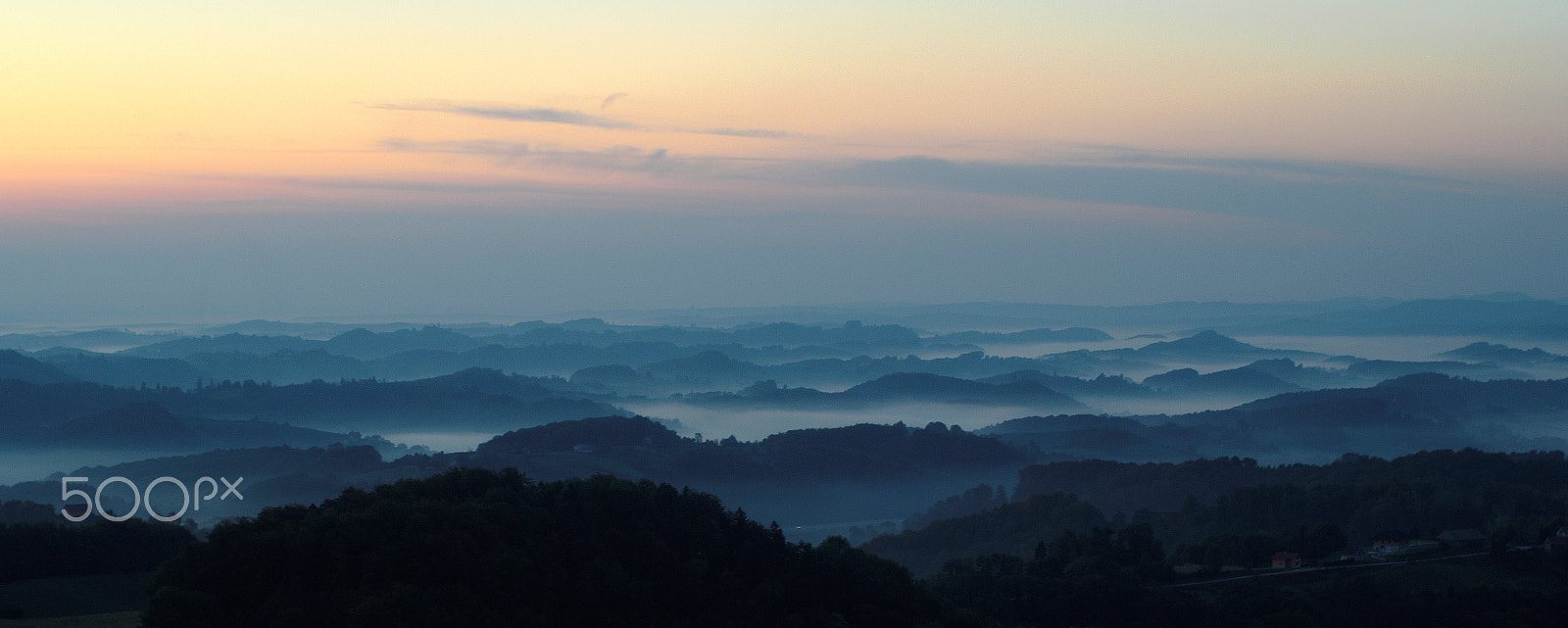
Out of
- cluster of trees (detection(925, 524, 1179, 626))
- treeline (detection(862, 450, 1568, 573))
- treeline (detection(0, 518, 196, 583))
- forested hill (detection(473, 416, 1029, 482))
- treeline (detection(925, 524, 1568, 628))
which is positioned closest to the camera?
treeline (detection(0, 518, 196, 583))

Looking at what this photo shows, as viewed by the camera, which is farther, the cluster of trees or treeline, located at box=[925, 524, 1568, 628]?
the cluster of trees

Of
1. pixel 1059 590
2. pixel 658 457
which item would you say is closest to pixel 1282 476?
pixel 1059 590

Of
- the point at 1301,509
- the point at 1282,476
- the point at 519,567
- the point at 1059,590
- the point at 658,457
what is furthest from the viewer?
the point at 658,457

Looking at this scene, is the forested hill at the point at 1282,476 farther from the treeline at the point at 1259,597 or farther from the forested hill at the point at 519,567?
the forested hill at the point at 519,567

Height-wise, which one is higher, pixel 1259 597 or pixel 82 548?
pixel 82 548

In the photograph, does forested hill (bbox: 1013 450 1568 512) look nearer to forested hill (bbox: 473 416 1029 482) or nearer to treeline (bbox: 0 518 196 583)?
forested hill (bbox: 473 416 1029 482)

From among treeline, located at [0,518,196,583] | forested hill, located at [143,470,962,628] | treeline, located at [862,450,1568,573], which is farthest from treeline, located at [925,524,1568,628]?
treeline, located at [0,518,196,583]

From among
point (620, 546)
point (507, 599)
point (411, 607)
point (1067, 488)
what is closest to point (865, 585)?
point (620, 546)

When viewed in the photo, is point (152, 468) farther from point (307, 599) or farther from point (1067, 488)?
point (307, 599)

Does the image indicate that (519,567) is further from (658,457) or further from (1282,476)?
(658,457)
